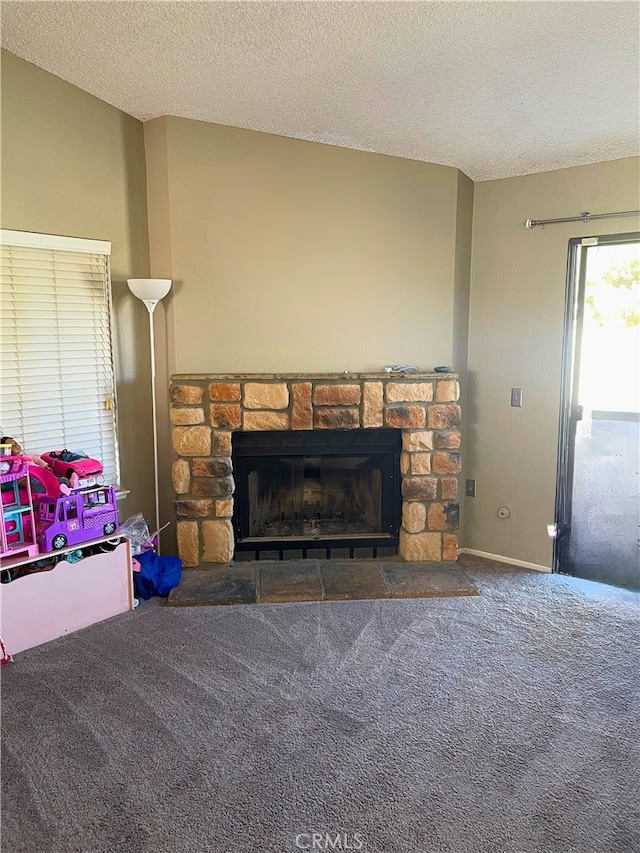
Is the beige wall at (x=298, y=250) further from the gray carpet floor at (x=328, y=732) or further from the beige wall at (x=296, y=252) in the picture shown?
the gray carpet floor at (x=328, y=732)

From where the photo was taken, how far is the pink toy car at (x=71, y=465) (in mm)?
3113

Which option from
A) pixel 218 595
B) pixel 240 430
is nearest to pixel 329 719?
pixel 218 595

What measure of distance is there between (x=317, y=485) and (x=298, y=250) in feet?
4.87

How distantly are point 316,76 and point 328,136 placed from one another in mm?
751

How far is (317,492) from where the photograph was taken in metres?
4.02

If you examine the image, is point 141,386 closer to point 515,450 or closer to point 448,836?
point 515,450

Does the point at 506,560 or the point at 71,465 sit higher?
the point at 71,465

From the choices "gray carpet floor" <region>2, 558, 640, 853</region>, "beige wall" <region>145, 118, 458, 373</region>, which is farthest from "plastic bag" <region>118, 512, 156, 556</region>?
"beige wall" <region>145, 118, 458, 373</region>

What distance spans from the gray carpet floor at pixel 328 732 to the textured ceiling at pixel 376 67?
8.40ft

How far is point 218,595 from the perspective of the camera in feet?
11.2

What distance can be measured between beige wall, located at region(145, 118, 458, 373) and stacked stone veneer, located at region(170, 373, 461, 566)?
0.17 metres

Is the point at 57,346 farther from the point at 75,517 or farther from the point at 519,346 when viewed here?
the point at 519,346

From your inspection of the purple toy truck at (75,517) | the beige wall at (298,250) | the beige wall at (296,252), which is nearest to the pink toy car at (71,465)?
the purple toy truck at (75,517)

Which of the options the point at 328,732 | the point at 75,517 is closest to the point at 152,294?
the point at 75,517
